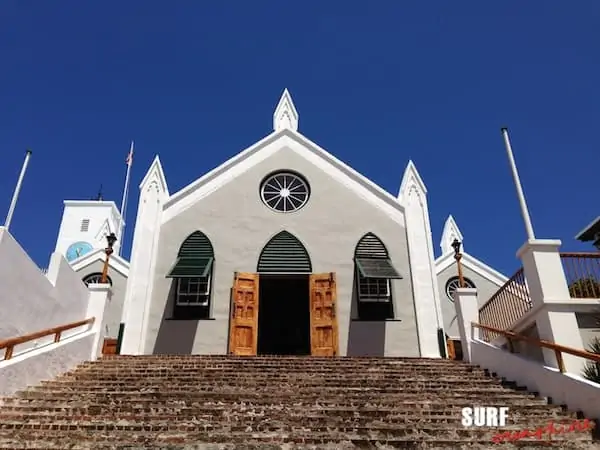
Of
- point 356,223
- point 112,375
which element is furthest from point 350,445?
point 356,223

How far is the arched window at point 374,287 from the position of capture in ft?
45.6

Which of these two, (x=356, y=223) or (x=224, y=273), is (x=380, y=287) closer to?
(x=356, y=223)

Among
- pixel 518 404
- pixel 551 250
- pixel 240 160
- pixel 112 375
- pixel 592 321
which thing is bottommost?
pixel 518 404

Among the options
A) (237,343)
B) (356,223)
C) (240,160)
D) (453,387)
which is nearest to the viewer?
(453,387)

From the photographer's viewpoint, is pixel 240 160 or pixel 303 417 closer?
pixel 303 417

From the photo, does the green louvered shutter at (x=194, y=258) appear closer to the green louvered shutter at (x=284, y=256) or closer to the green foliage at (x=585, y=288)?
the green louvered shutter at (x=284, y=256)

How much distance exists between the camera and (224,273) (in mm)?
14328

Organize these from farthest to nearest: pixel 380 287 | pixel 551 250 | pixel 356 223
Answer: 1. pixel 356 223
2. pixel 380 287
3. pixel 551 250

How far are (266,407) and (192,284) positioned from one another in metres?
7.57

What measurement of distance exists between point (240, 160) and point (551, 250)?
10356mm

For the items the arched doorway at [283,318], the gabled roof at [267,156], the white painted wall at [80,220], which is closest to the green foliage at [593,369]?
the gabled roof at [267,156]

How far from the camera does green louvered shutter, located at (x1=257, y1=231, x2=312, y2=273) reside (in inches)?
573

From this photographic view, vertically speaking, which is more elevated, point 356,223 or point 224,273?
point 356,223

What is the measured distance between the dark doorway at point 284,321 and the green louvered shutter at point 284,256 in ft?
8.56
